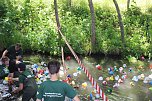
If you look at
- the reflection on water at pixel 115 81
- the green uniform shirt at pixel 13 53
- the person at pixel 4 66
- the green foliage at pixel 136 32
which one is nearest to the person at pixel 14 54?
the green uniform shirt at pixel 13 53

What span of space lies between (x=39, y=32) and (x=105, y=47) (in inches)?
123

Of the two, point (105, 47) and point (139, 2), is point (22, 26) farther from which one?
point (139, 2)

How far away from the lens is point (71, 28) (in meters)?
15.5

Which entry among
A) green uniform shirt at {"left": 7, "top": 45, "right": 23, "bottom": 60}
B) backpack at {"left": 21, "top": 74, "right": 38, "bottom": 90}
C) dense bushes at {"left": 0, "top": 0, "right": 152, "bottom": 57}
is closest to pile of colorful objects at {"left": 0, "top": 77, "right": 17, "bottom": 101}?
green uniform shirt at {"left": 7, "top": 45, "right": 23, "bottom": 60}

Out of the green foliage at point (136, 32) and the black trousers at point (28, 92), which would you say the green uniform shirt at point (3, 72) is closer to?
the black trousers at point (28, 92)

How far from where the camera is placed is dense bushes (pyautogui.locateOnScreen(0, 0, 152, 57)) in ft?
48.0

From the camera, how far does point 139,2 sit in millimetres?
19562

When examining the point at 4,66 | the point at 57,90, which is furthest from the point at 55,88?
the point at 4,66

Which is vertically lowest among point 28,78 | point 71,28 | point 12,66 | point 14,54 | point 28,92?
point 28,92

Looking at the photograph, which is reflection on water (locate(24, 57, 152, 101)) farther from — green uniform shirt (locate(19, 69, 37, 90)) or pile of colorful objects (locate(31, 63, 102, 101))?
green uniform shirt (locate(19, 69, 37, 90))

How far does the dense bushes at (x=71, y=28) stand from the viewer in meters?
14.6

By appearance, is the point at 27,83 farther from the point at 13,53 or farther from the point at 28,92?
the point at 13,53

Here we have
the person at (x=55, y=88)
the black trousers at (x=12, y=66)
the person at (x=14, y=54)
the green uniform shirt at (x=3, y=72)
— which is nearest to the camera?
the person at (x=55, y=88)

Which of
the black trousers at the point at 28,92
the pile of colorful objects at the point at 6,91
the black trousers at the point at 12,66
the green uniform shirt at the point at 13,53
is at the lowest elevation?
the pile of colorful objects at the point at 6,91
